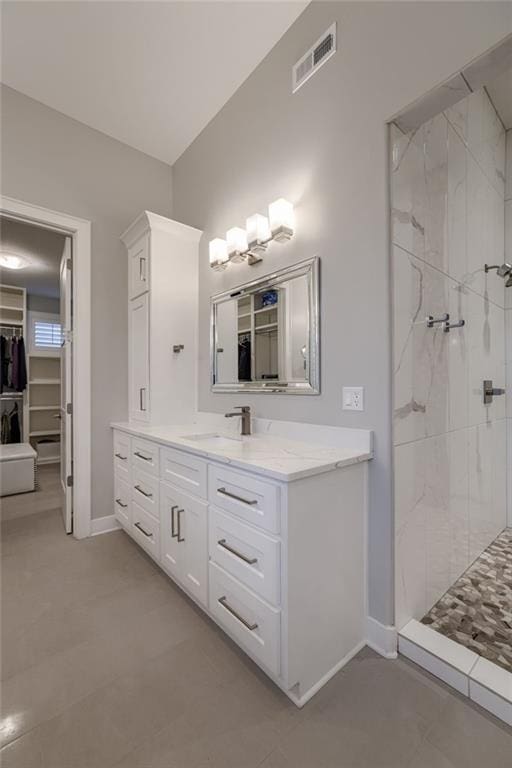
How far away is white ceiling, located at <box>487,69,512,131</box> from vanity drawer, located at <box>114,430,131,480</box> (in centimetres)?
339

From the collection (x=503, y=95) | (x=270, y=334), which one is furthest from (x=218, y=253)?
(x=503, y=95)

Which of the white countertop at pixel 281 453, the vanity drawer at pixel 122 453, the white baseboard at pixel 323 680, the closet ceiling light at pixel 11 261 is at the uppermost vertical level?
the closet ceiling light at pixel 11 261

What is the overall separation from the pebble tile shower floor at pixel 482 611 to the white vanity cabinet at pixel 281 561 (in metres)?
0.46

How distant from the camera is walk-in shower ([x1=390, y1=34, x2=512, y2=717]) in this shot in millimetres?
1452

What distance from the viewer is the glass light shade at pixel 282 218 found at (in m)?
1.81

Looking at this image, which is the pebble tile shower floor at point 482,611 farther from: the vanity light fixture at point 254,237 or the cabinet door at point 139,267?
the cabinet door at point 139,267

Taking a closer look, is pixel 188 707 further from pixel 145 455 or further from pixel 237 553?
pixel 145 455

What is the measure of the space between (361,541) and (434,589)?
60cm

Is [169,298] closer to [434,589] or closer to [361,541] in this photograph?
[361,541]

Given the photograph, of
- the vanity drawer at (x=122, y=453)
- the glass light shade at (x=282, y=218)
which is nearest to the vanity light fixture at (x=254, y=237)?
the glass light shade at (x=282, y=218)

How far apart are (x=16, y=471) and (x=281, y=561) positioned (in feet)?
11.6

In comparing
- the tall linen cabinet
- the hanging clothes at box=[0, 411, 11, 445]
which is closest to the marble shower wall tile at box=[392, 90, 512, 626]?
the tall linen cabinet

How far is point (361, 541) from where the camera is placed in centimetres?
145

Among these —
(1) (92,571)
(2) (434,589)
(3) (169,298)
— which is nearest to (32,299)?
(3) (169,298)
